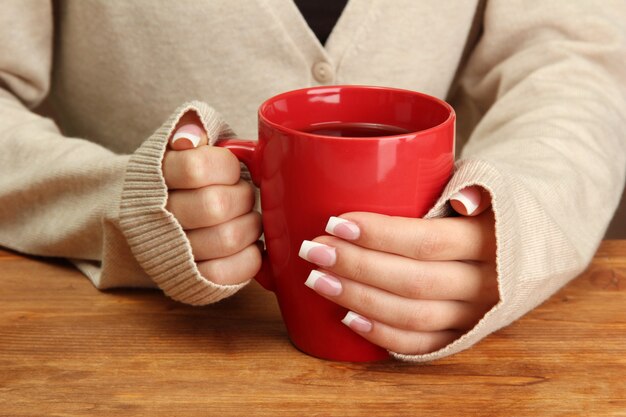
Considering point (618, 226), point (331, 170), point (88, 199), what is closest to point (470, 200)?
point (331, 170)

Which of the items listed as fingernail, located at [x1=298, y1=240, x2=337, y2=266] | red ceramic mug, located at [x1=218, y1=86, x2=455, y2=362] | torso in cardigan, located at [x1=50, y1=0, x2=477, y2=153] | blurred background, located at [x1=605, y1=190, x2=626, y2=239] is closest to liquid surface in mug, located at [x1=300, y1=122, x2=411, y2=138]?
red ceramic mug, located at [x1=218, y1=86, x2=455, y2=362]

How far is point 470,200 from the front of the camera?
0.48 m

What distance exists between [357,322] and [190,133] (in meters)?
0.18

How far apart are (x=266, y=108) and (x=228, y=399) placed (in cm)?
20

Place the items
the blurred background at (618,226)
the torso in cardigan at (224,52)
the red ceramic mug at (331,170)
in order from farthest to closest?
the blurred background at (618,226) → the torso in cardigan at (224,52) → the red ceramic mug at (331,170)

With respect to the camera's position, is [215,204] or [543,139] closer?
[215,204]

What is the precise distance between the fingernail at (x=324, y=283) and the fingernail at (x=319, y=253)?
1cm

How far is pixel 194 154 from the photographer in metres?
0.50

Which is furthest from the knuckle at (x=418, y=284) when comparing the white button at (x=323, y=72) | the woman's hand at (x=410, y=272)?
the white button at (x=323, y=72)

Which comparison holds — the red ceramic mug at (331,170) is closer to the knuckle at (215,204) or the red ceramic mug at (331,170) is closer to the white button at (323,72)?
the knuckle at (215,204)

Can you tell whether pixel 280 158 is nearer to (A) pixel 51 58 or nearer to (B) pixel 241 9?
(B) pixel 241 9

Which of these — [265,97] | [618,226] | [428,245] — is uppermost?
[428,245]

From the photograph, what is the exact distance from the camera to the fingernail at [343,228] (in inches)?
17.9

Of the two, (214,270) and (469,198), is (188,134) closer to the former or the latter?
(214,270)
